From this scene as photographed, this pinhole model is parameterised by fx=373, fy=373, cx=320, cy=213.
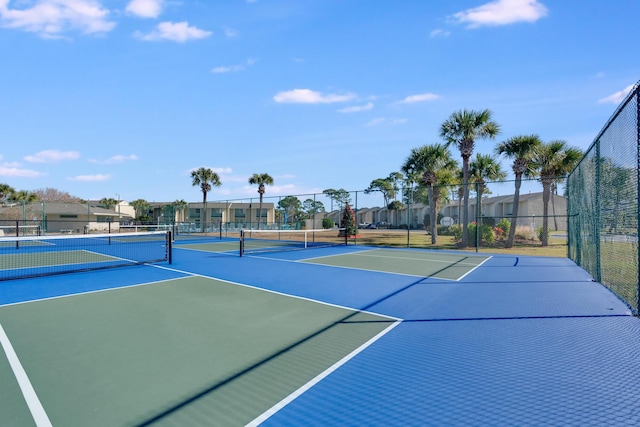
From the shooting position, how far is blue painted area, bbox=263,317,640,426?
3.04m

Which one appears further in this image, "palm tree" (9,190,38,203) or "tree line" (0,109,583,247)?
"palm tree" (9,190,38,203)

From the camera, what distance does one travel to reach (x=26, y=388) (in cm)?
349

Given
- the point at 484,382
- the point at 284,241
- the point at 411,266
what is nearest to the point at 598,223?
the point at 411,266

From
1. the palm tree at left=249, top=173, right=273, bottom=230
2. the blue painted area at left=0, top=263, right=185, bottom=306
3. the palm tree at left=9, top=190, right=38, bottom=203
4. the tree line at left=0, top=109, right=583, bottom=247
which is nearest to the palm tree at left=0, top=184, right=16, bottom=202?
the palm tree at left=9, top=190, right=38, bottom=203

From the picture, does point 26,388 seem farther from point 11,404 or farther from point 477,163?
point 477,163

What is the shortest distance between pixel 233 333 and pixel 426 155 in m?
21.6

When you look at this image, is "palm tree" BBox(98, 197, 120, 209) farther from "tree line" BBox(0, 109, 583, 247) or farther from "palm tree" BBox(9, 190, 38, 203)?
"tree line" BBox(0, 109, 583, 247)

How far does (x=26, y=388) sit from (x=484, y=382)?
436 centimetres

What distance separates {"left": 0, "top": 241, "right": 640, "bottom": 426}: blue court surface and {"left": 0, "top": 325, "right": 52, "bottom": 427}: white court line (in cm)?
2

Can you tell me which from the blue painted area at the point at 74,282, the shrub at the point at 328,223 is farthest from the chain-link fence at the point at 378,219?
the blue painted area at the point at 74,282

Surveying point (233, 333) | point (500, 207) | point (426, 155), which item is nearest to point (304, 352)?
point (233, 333)

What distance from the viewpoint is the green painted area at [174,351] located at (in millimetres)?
3191

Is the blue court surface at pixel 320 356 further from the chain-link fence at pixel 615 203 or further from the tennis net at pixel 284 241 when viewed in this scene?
the tennis net at pixel 284 241

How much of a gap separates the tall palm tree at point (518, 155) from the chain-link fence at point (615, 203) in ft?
32.7
